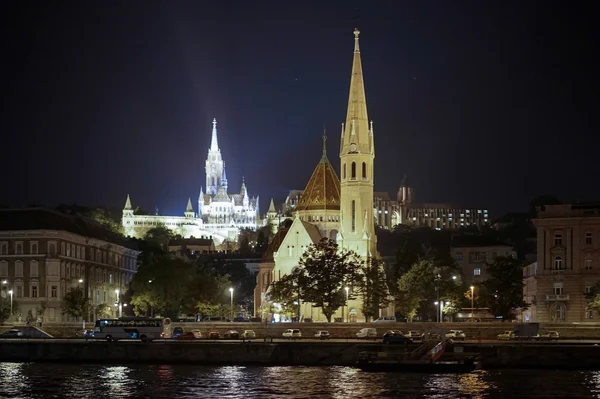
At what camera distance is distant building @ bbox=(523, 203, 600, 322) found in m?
126

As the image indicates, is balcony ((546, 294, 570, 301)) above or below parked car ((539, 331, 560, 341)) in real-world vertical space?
above

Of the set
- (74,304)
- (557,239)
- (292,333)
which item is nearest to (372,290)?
(292,333)

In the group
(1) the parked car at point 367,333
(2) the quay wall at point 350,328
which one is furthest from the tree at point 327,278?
(1) the parked car at point 367,333

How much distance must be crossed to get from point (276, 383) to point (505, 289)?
53539 mm

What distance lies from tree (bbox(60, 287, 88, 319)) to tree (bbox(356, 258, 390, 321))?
31.3 metres

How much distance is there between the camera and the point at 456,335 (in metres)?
116

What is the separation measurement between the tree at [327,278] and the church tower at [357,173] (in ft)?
40.0

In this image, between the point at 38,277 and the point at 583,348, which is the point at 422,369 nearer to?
the point at 583,348

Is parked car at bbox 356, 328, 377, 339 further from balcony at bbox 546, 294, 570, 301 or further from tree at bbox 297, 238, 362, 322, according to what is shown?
balcony at bbox 546, 294, 570, 301

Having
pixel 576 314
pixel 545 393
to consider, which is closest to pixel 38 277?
pixel 576 314

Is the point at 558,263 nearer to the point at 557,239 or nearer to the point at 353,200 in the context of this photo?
the point at 557,239

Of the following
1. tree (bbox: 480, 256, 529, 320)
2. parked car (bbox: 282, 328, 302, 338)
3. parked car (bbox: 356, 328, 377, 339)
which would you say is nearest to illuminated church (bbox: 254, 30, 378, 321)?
tree (bbox: 480, 256, 529, 320)

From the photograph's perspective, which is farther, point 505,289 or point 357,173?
point 357,173

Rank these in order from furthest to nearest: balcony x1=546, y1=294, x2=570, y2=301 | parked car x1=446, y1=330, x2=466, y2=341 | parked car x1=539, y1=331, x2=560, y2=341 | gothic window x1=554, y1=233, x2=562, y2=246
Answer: gothic window x1=554, y1=233, x2=562, y2=246
balcony x1=546, y1=294, x2=570, y2=301
parked car x1=446, y1=330, x2=466, y2=341
parked car x1=539, y1=331, x2=560, y2=341
